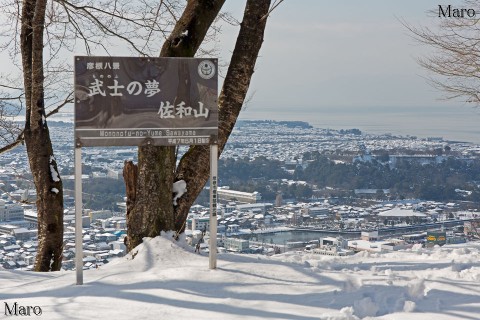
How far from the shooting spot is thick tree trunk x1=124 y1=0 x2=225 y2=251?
6.37 m

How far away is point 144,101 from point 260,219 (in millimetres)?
12954

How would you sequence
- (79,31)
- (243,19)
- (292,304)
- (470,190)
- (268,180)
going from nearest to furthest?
(292,304) < (243,19) < (79,31) < (470,190) < (268,180)

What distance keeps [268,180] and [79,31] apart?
57.5 ft

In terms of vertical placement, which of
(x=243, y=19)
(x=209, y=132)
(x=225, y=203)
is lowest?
(x=225, y=203)

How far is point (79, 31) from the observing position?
9.30m

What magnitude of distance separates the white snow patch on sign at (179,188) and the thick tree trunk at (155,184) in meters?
0.20

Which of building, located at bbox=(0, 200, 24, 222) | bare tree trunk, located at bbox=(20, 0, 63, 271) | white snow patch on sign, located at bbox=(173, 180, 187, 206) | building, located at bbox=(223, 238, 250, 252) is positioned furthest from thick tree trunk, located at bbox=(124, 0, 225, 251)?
building, located at bbox=(0, 200, 24, 222)

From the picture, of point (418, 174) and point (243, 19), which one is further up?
point (243, 19)

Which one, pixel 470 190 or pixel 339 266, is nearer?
pixel 339 266

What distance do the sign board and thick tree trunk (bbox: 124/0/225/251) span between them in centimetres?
99

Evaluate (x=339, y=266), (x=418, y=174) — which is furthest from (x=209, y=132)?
(x=418, y=174)

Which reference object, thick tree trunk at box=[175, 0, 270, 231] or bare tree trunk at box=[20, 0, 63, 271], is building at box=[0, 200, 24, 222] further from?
thick tree trunk at box=[175, 0, 270, 231]

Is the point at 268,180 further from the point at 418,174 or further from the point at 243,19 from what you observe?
the point at 243,19

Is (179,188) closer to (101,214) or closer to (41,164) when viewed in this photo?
(41,164)
